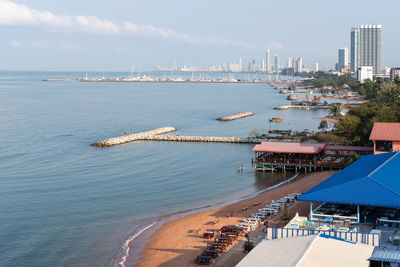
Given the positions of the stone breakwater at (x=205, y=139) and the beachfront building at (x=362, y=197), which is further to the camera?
the stone breakwater at (x=205, y=139)

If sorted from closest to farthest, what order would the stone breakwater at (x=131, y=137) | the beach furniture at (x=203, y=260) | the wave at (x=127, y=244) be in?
the beach furniture at (x=203, y=260) → the wave at (x=127, y=244) → the stone breakwater at (x=131, y=137)

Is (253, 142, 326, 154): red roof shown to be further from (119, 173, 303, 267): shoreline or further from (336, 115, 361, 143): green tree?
(336, 115, 361, 143): green tree

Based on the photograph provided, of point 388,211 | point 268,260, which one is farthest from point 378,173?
point 268,260

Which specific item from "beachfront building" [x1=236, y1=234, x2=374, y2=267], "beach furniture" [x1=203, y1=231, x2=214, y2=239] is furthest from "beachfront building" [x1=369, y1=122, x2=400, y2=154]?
"beachfront building" [x1=236, y1=234, x2=374, y2=267]

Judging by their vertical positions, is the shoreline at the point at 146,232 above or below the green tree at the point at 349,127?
below

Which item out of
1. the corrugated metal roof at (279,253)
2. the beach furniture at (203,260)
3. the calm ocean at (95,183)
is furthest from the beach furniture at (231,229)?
the corrugated metal roof at (279,253)

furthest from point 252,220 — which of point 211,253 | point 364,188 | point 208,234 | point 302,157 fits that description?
point 302,157

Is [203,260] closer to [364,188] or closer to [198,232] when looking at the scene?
[198,232]

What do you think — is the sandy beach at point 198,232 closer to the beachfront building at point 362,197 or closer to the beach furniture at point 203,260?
the beach furniture at point 203,260
